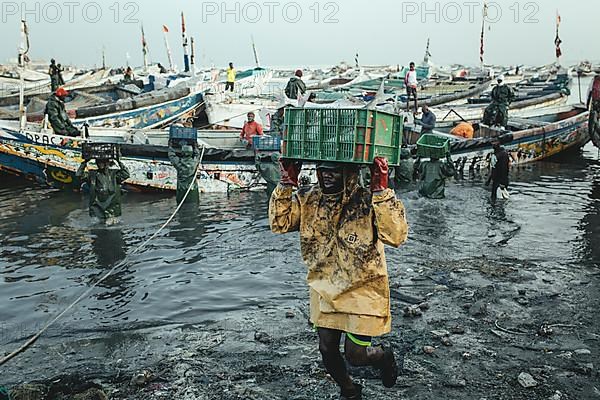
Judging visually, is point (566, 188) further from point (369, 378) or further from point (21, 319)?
point (21, 319)

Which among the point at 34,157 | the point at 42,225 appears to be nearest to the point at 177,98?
the point at 34,157

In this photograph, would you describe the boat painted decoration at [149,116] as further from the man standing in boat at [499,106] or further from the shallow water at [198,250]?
the man standing in boat at [499,106]

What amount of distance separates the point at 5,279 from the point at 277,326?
4.09m

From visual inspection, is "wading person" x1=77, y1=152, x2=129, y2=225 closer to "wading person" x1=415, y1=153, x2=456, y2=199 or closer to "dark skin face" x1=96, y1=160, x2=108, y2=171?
"dark skin face" x1=96, y1=160, x2=108, y2=171

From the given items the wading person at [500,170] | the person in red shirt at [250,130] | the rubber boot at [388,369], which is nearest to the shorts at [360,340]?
the rubber boot at [388,369]

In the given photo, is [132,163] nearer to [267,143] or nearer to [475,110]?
[267,143]

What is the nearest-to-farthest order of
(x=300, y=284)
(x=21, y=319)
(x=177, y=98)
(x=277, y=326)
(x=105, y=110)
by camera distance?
(x=277, y=326)
(x=21, y=319)
(x=300, y=284)
(x=105, y=110)
(x=177, y=98)

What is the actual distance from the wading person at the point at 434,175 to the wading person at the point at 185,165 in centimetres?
478

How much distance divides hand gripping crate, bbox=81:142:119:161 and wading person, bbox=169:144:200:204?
1901 mm

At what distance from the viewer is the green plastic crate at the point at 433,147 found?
1156 centimetres

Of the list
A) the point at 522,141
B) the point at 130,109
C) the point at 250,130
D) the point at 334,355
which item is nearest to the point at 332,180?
the point at 334,355

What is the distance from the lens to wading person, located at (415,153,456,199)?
38.2 ft

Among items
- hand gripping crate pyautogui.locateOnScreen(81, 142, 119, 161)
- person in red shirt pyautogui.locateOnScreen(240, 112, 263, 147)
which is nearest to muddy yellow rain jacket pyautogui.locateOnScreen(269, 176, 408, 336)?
hand gripping crate pyautogui.locateOnScreen(81, 142, 119, 161)

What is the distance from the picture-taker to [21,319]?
19.8 ft
